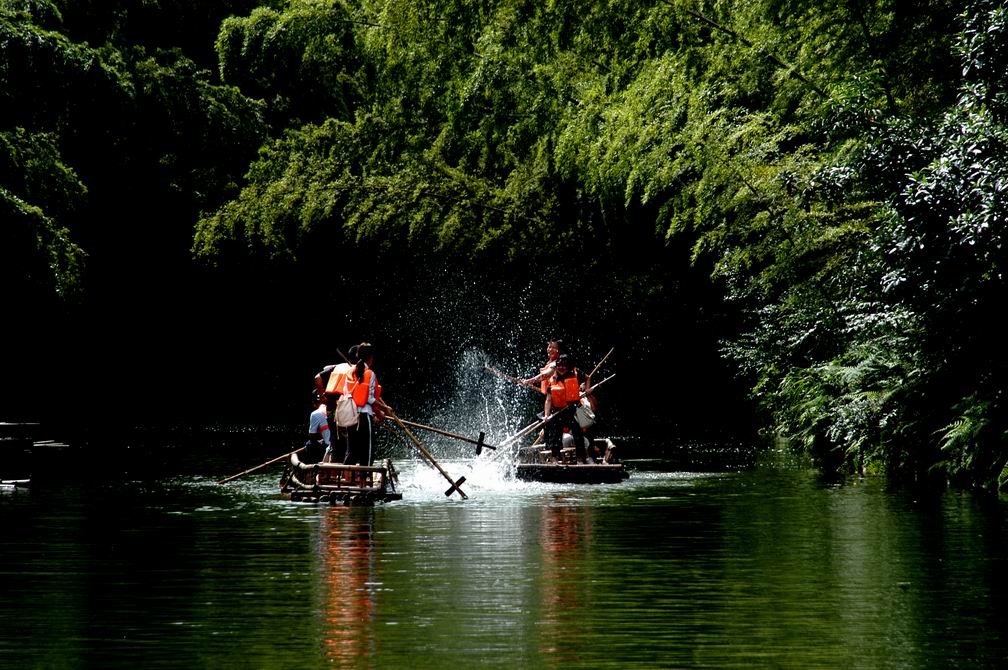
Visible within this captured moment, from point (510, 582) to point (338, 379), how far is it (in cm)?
834

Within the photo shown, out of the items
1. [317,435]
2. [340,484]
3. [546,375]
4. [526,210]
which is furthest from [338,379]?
[526,210]

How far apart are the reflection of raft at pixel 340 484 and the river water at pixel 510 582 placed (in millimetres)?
337

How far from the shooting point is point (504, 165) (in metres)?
38.4

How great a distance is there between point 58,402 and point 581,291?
1557 centimetres

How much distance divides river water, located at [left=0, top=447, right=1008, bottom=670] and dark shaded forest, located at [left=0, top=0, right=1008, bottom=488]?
350cm

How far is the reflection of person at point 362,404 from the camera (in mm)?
20906

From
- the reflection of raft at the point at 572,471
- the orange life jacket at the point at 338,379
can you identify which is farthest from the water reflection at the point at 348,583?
the reflection of raft at the point at 572,471

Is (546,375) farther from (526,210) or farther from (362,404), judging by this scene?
(526,210)

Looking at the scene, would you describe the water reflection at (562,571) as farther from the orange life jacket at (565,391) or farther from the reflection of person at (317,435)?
the orange life jacket at (565,391)

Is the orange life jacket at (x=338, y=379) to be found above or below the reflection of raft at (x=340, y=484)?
above

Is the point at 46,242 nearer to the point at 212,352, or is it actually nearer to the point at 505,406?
the point at 505,406

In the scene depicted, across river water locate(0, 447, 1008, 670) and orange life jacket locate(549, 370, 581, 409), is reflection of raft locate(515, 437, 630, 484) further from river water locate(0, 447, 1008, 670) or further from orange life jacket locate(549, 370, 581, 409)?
river water locate(0, 447, 1008, 670)

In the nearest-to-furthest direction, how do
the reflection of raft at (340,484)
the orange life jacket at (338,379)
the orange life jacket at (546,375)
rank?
the reflection of raft at (340,484)
the orange life jacket at (338,379)
the orange life jacket at (546,375)

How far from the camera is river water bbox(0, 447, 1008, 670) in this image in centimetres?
1021
